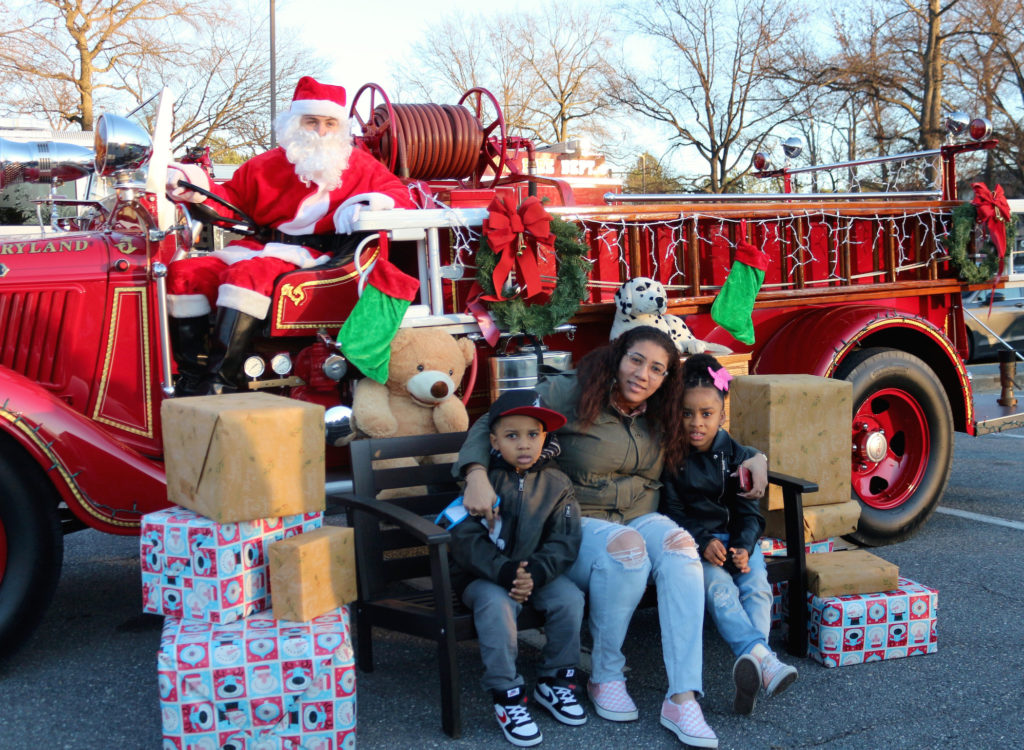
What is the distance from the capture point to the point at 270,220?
4.27 meters

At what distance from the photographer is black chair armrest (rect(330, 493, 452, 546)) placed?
2.84 m

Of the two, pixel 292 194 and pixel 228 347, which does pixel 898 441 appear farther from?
pixel 228 347

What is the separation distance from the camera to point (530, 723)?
2850mm

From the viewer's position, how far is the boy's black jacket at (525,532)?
2994 millimetres

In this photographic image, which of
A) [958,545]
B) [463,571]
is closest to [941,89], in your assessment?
[958,545]

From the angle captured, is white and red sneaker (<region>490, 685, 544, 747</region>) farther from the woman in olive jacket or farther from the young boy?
the woman in olive jacket

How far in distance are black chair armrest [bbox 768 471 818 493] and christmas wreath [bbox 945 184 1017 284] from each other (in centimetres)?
250

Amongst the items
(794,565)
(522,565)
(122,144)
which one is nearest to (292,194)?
(122,144)

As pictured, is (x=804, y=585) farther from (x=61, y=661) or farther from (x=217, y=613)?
(x=61, y=661)

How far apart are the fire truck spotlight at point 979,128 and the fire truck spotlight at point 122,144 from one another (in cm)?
427

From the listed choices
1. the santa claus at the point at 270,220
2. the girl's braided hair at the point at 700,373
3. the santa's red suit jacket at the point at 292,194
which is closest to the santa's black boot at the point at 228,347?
the santa claus at the point at 270,220

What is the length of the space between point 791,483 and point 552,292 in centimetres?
126

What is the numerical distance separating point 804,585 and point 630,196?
1978 millimetres

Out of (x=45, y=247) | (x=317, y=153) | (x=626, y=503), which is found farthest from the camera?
(x=317, y=153)
